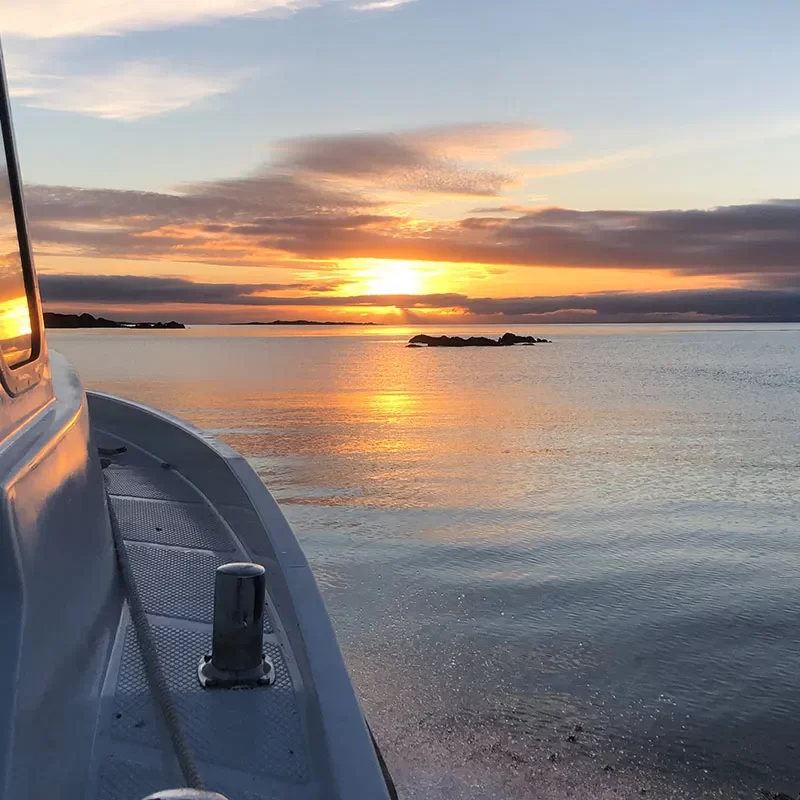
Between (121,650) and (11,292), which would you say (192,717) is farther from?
(11,292)

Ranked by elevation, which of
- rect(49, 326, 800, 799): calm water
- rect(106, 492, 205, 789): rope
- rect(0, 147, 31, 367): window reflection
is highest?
rect(0, 147, 31, 367): window reflection

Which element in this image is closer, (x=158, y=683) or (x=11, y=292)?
(x=158, y=683)

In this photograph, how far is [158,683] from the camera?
7.03 feet

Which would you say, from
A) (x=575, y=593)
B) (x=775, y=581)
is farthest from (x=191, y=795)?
(x=775, y=581)

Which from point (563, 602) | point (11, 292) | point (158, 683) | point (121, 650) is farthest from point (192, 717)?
point (563, 602)

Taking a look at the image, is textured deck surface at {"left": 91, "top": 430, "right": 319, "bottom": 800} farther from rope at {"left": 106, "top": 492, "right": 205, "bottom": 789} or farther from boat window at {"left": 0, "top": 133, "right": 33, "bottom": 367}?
boat window at {"left": 0, "top": 133, "right": 33, "bottom": 367}

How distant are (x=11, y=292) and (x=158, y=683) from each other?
47.5 inches

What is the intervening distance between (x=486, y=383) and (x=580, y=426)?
18047 millimetres

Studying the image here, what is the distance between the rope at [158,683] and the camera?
182 centimetres

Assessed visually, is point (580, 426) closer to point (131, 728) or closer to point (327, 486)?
point (327, 486)

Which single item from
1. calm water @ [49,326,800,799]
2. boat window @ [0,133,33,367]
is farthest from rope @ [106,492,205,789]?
calm water @ [49,326,800,799]

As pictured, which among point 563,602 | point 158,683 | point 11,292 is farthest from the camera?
point 563,602

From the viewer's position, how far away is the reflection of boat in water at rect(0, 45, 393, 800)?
169 cm

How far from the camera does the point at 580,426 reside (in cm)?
2058
